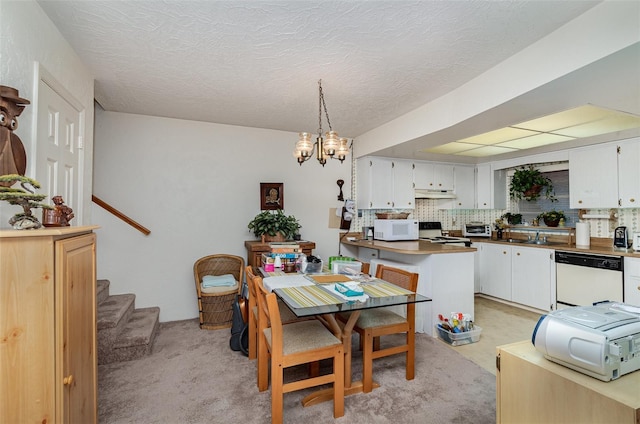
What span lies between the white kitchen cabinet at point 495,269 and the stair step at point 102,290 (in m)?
5.04

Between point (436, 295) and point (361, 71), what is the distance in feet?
7.63

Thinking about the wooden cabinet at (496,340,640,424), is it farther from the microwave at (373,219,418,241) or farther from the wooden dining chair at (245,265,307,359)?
the microwave at (373,219,418,241)

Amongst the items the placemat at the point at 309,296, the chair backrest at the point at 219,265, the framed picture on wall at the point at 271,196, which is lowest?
the chair backrest at the point at 219,265

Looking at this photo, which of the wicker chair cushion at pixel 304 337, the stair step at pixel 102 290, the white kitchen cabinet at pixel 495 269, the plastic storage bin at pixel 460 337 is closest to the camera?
the wicker chair cushion at pixel 304 337

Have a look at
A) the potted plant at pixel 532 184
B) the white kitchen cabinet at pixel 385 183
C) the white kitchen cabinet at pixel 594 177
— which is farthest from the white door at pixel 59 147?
the potted plant at pixel 532 184

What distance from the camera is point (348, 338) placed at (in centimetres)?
202

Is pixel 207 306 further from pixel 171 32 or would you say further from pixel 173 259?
pixel 171 32

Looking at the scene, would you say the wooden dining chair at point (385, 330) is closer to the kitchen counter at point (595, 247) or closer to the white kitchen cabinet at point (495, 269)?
the kitchen counter at point (595, 247)

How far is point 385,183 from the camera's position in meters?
4.39

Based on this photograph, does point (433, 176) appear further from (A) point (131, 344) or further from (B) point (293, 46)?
(A) point (131, 344)

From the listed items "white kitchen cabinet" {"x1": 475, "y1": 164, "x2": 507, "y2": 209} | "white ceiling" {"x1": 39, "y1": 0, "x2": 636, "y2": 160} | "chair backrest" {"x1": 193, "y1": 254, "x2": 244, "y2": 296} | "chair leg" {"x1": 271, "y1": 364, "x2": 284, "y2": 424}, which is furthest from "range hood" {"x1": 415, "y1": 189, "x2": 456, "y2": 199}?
"chair leg" {"x1": 271, "y1": 364, "x2": 284, "y2": 424}

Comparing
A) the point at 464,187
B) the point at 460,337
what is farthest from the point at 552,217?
the point at 460,337

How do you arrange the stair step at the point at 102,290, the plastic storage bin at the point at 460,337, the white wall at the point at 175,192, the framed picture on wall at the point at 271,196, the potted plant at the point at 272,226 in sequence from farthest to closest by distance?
1. the framed picture on wall at the point at 271,196
2. the potted plant at the point at 272,226
3. the white wall at the point at 175,192
4. the stair step at the point at 102,290
5. the plastic storage bin at the point at 460,337

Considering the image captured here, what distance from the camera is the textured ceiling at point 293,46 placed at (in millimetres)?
1676
